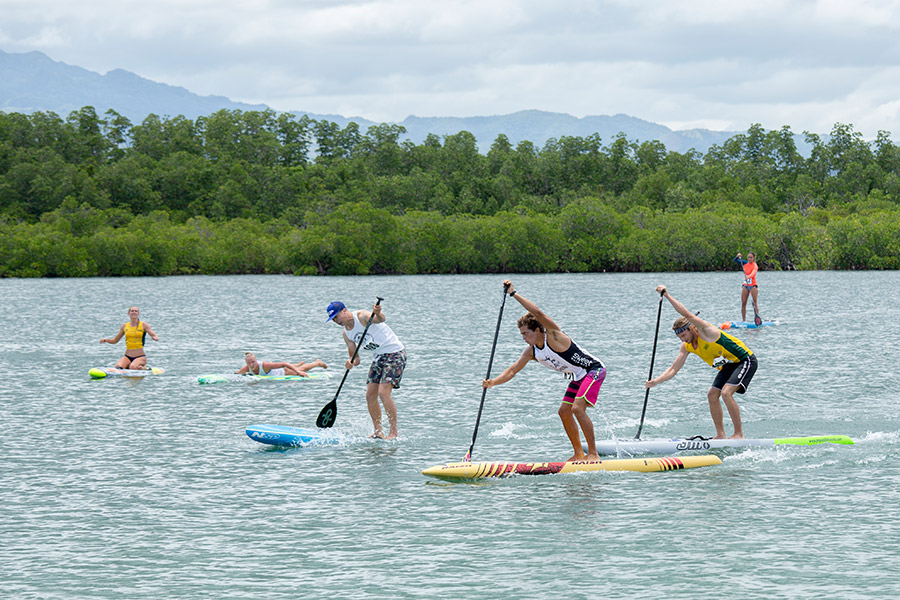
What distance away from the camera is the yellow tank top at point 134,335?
28.2m

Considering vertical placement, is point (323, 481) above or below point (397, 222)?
below

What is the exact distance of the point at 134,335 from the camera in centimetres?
2844

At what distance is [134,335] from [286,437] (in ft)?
36.5

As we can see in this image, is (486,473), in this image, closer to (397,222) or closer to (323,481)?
(323,481)

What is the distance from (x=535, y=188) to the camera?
192 metres

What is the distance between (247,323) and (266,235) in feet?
311

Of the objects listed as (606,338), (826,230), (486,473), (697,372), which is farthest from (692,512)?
(826,230)

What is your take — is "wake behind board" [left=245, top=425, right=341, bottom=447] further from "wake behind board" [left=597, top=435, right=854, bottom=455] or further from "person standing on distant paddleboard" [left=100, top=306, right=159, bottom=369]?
"person standing on distant paddleboard" [left=100, top=306, right=159, bottom=369]

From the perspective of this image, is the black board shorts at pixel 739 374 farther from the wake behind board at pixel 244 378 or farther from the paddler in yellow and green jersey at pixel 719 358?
the wake behind board at pixel 244 378

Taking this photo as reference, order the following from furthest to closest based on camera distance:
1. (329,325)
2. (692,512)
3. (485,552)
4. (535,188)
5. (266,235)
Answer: (535,188)
(266,235)
(329,325)
(692,512)
(485,552)

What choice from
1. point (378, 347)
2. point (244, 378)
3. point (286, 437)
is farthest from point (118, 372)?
point (378, 347)

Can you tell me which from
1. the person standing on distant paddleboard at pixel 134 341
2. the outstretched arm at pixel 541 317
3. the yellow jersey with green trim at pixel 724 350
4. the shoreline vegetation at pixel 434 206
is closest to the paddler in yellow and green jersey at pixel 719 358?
the yellow jersey with green trim at pixel 724 350

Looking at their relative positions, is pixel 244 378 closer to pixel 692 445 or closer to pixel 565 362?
pixel 692 445

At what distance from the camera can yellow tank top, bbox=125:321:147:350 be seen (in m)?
28.2
